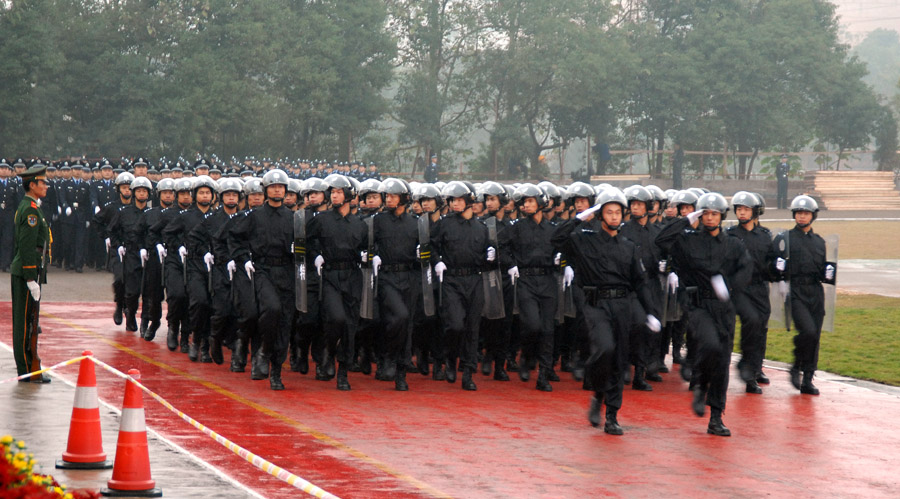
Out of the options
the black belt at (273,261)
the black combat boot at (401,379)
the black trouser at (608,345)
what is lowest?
the black combat boot at (401,379)

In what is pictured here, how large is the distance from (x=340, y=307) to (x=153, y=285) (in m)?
4.35

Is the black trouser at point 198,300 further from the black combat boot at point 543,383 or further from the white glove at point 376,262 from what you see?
the black combat boot at point 543,383

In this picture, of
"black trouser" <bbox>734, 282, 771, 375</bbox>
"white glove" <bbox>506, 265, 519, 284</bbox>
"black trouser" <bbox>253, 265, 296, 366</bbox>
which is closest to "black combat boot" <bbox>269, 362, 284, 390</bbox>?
"black trouser" <bbox>253, 265, 296, 366</bbox>

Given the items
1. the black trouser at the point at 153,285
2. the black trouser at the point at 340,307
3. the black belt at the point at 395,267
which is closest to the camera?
the black trouser at the point at 340,307

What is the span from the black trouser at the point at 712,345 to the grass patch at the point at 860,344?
11.1 ft

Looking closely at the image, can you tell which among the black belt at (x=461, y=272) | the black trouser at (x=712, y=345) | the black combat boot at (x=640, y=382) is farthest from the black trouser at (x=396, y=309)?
the black trouser at (x=712, y=345)

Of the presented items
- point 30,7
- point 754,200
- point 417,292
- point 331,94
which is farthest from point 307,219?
point 331,94

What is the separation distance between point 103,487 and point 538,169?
175ft

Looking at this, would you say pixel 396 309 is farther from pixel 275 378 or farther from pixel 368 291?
pixel 275 378

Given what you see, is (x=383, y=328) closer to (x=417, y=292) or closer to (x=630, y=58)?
(x=417, y=292)

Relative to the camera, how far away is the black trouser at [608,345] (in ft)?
35.3

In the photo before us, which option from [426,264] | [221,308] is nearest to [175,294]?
[221,308]

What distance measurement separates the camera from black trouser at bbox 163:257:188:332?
50.5ft

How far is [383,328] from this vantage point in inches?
522
